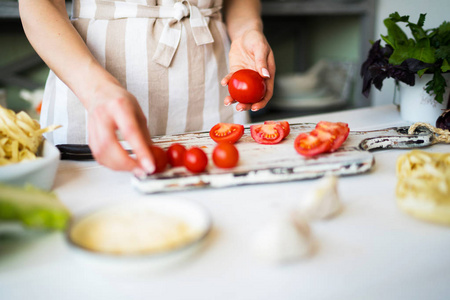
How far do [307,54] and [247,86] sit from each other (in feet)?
7.33

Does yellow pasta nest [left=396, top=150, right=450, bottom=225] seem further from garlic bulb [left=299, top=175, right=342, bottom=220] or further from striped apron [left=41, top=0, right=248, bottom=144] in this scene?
striped apron [left=41, top=0, right=248, bottom=144]

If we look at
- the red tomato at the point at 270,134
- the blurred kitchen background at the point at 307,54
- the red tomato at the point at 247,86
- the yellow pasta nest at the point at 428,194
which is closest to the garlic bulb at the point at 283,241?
the yellow pasta nest at the point at 428,194

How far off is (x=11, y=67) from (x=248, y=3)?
5.53 ft

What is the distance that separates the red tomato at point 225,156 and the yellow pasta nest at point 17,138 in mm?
350

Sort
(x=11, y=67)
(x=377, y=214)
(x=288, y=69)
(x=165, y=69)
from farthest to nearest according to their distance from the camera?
(x=288, y=69)
(x=11, y=67)
(x=165, y=69)
(x=377, y=214)

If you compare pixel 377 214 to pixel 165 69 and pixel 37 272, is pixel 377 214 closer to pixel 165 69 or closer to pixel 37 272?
pixel 37 272

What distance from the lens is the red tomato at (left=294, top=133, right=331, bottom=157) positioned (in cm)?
78

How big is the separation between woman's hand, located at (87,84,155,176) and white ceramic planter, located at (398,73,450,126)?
0.91m

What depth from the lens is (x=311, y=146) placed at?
2.58 feet

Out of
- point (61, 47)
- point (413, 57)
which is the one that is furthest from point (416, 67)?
point (61, 47)

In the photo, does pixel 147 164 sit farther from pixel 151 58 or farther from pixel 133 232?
pixel 151 58

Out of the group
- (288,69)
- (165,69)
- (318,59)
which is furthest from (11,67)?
(318,59)

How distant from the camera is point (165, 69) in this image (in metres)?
1.24

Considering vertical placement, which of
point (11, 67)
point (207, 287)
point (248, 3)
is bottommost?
point (207, 287)
